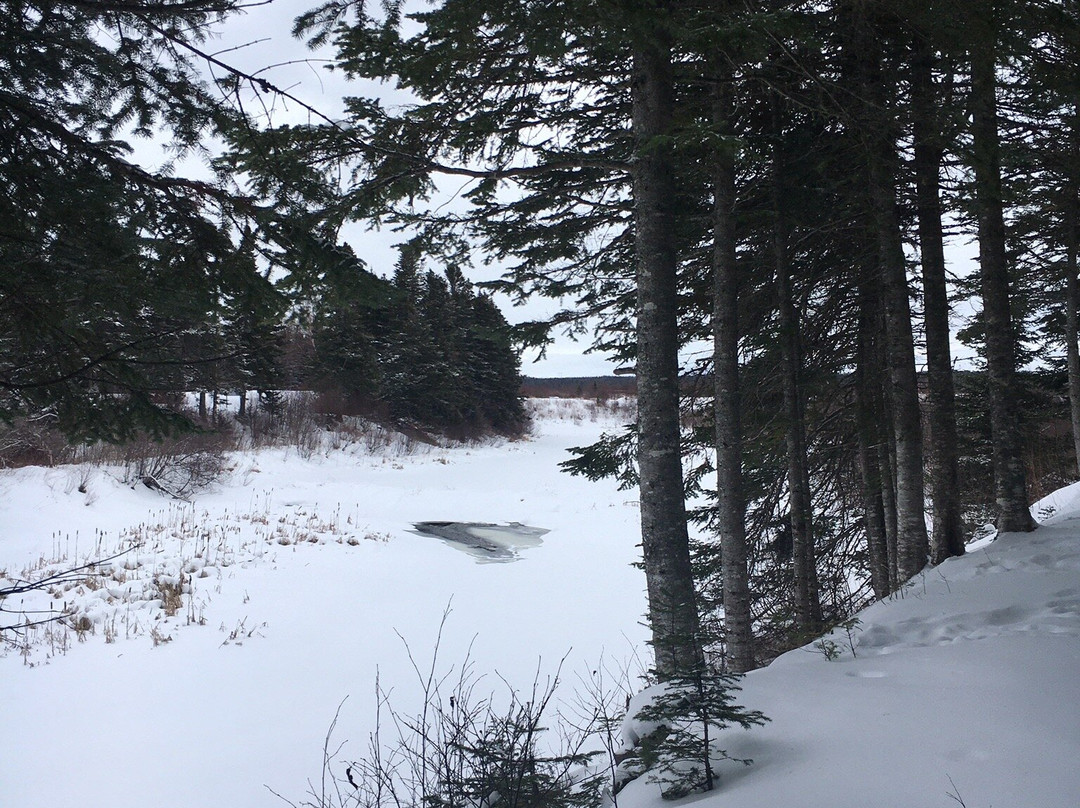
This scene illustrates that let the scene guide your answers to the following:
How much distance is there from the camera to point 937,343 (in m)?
6.09

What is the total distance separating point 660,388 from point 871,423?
12.2 ft

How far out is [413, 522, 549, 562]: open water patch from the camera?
1247cm

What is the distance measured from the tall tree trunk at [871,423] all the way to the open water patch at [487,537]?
6.32 metres

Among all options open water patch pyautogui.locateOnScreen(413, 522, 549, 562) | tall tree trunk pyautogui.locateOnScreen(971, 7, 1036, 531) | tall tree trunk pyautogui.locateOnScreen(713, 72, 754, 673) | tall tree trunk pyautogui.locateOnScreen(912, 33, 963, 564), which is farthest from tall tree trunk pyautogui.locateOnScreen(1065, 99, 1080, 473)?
open water patch pyautogui.locateOnScreen(413, 522, 549, 562)

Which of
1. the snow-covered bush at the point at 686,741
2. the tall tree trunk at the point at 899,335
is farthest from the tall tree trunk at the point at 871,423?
the snow-covered bush at the point at 686,741

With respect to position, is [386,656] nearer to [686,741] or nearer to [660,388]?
[660,388]

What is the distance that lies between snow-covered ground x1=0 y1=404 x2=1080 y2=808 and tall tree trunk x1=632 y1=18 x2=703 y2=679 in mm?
993

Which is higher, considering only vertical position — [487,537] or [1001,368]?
[1001,368]

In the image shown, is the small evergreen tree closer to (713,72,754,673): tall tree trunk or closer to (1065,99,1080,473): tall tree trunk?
(713,72,754,673): tall tree trunk

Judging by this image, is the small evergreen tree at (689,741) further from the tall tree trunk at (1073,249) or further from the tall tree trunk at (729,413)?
the tall tree trunk at (1073,249)

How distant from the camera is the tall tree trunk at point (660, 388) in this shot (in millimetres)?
4699

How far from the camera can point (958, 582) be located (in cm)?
493

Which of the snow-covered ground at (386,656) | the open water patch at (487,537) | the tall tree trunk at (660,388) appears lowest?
the open water patch at (487,537)

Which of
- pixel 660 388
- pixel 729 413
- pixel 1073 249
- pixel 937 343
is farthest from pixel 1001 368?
pixel 1073 249
